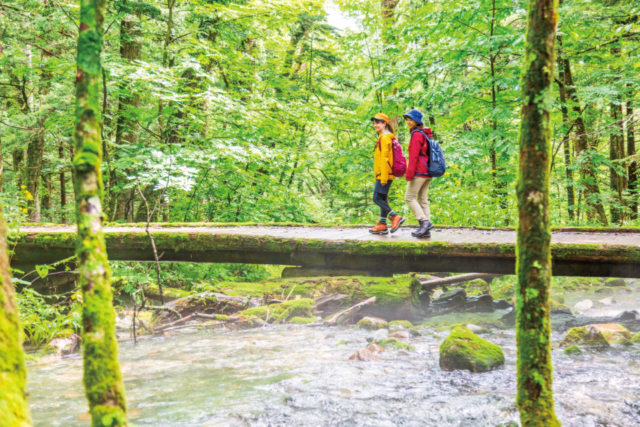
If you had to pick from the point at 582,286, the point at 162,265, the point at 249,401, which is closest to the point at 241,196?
the point at 162,265

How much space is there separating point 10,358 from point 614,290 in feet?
45.5

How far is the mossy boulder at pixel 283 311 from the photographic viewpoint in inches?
302

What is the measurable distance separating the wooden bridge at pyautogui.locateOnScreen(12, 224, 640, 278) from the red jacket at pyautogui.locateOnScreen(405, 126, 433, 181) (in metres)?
1.01

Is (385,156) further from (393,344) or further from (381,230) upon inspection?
(393,344)

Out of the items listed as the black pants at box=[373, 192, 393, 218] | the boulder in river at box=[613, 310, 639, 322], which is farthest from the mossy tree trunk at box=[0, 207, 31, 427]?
the boulder in river at box=[613, 310, 639, 322]

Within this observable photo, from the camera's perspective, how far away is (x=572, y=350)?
540 centimetres

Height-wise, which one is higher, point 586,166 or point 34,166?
point 34,166

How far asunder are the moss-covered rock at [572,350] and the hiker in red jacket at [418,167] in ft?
7.96

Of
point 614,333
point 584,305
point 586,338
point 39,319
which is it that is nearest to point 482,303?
point 584,305

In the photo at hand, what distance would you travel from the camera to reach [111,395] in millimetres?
1607

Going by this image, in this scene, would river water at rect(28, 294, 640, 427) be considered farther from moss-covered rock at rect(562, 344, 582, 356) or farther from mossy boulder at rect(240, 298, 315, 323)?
mossy boulder at rect(240, 298, 315, 323)

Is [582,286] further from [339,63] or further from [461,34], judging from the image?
[339,63]

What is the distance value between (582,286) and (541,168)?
43.3ft

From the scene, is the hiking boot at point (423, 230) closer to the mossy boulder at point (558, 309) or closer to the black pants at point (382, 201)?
the black pants at point (382, 201)
